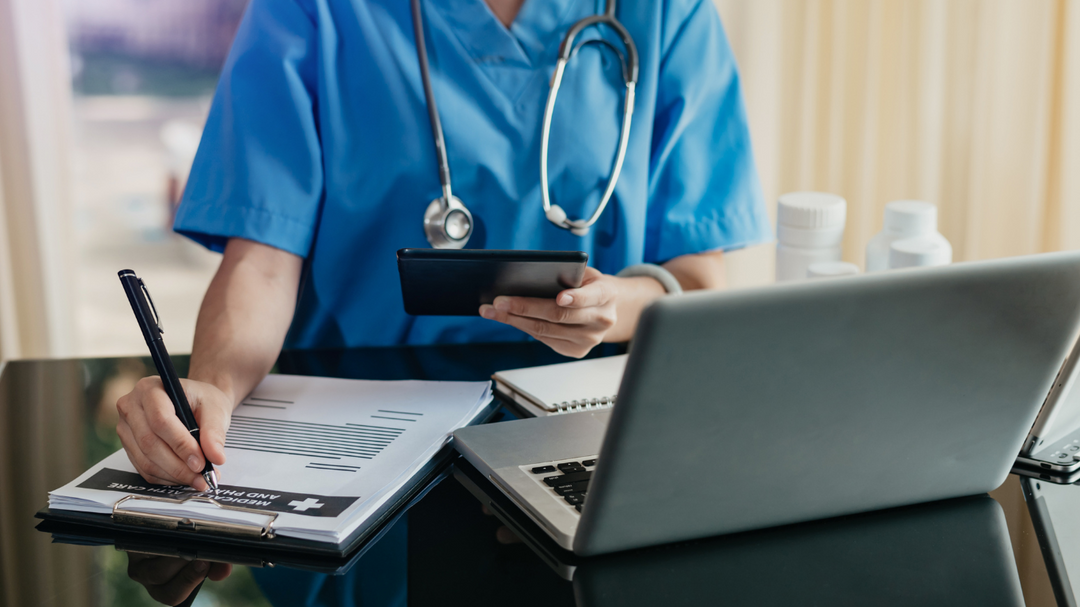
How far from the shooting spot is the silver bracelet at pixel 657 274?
0.98 metres

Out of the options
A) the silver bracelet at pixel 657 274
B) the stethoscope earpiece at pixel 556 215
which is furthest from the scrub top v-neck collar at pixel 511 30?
the silver bracelet at pixel 657 274

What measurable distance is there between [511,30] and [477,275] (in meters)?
0.47

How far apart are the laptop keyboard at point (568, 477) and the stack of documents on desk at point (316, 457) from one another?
0.30ft

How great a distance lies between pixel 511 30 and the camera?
3.51 ft

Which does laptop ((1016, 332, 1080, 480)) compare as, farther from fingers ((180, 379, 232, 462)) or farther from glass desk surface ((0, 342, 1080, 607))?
fingers ((180, 379, 232, 462))

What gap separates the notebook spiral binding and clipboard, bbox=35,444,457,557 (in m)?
0.18

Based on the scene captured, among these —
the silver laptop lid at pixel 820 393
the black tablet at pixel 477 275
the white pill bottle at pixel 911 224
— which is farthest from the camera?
the white pill bottle at pixel 911 224

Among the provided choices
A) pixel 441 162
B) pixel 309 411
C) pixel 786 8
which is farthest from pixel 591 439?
pixel 786 8

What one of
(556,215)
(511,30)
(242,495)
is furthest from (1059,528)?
(511,30)

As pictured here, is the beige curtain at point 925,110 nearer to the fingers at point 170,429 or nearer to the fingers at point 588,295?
the fingers at point 588,295

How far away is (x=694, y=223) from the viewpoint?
3.76 ft

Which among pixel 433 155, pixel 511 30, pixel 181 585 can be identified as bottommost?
pixel 181 585

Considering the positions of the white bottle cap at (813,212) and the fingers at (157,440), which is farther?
the white bottle cap at (813,212)

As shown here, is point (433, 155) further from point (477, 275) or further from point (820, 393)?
point (820, 393)
